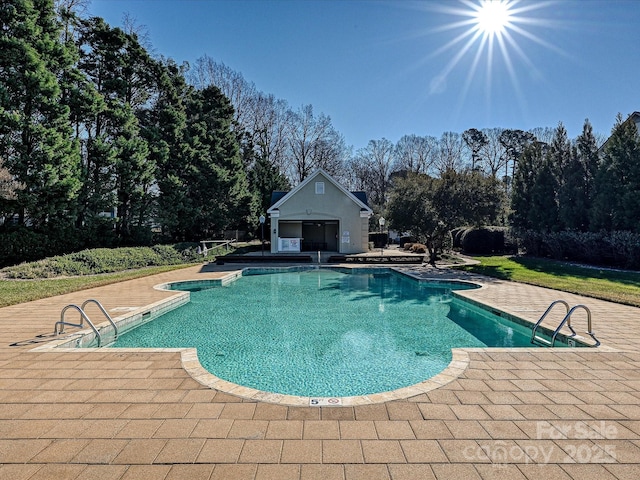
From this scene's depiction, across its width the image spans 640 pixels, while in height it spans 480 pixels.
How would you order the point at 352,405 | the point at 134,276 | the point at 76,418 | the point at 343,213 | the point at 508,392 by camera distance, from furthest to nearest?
the point at 343,213, the point at 134,276, the point at 508,392, the point at 352,405, the point at 76,418

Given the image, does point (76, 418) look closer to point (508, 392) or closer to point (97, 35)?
point (508, 392)

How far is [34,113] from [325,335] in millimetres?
16754

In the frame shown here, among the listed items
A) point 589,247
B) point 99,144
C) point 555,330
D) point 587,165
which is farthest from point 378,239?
point 555,330

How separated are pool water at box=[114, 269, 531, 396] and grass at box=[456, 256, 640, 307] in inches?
117

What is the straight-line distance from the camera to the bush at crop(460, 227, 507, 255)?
78.5ft

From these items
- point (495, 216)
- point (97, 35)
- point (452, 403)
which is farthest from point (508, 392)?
point (97, 35)

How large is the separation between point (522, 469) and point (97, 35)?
24297 millimetres

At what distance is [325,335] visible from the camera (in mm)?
7359

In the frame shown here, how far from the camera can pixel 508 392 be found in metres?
3.71

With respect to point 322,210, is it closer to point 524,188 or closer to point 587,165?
point 524,188

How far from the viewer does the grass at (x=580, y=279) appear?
9566 millimetres

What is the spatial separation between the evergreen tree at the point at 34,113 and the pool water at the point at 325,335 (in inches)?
338

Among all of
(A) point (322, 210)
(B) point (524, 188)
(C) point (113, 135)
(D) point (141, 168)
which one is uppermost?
(C) point (113, 135)

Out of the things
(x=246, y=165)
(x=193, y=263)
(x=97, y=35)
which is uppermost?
(x=97, y=35)
